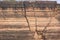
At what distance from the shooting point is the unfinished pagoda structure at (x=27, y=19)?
4.95 meters

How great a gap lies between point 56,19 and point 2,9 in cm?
155

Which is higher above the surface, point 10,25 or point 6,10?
point 6,10

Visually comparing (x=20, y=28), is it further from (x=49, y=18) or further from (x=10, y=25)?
(x=49, y=18)

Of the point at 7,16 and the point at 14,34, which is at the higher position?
the point at 7,16

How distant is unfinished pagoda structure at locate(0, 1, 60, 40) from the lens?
495 cm

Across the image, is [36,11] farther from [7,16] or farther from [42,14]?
[7,16]

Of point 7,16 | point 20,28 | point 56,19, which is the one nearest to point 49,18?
point 56,19

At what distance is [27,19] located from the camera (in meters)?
5.02

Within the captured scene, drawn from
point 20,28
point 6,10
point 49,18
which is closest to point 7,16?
point 6,10

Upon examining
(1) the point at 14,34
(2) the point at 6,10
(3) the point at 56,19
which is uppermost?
(2) the point at 6,10

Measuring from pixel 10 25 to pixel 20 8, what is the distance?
0.55 m

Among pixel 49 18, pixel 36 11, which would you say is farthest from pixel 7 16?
pixel 49 18

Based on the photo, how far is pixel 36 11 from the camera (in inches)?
197

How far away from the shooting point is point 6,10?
4.95m
